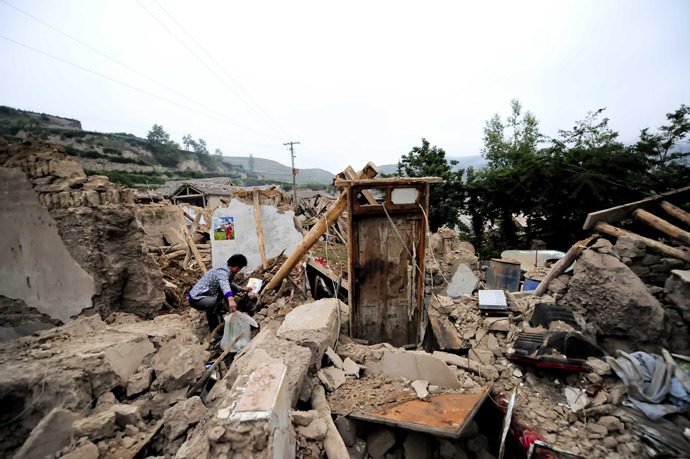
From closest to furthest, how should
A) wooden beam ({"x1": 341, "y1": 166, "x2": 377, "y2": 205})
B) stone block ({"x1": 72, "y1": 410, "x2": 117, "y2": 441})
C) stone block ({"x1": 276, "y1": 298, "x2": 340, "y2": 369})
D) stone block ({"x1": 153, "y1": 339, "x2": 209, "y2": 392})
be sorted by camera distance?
1. stone block ({"x1": 72, "y1": 410, "x2": 117, "y2": 441})
2. stone block ({"x1": 153, "y1": 339, "x2": 209, "y2": 392})
3. stone block ({"x1": 276, "y1": 298, "x2": 340, "y2": 369})
4. wooden beam ({"x1": 341, "y1": 166, "x2": 377, "y2": 205})

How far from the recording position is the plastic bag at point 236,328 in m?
A: 3.82

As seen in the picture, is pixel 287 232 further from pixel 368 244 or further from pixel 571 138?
pixel 571 138

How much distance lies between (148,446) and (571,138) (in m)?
19.1

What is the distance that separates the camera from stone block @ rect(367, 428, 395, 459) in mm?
2559

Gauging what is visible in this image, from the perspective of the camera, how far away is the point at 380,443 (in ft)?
8.45

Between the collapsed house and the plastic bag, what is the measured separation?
29 centimetres

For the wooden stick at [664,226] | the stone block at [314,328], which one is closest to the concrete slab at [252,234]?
the stone block at [314,328]

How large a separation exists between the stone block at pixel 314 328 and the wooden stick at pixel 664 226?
4902mm

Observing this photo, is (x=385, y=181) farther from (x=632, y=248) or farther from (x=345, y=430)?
(x=632, y=248)

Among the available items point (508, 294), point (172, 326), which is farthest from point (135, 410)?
point (508, 294)

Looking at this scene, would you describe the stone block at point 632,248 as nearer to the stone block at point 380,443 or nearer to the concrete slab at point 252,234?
the stone block at point 380,443

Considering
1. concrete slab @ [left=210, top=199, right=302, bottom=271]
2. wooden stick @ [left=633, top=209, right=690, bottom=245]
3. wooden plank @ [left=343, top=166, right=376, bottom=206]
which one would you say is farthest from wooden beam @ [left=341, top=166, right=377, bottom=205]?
wooden stick @ [left=633, top=209, right=690, bottom=245]

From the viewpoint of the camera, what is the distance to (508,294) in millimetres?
4535

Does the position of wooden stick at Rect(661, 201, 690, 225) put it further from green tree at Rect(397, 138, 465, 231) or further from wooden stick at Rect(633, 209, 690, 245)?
green tree at Rect(397, 138, 465, 231)
